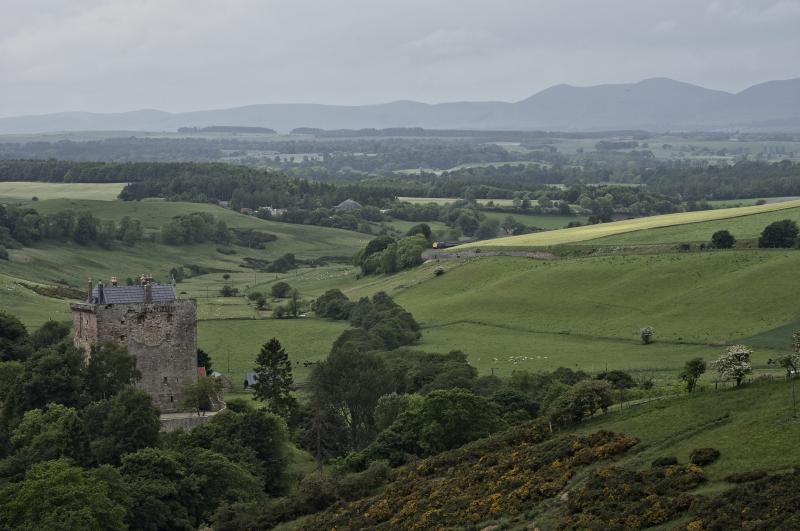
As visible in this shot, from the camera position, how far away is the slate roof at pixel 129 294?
7588 cm

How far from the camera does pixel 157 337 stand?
76188 millimetres

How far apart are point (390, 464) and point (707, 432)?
2016 cm

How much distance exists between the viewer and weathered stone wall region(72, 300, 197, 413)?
75.5m

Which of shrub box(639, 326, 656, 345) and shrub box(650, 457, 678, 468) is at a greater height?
shrub box(650, 457, 678, 468)

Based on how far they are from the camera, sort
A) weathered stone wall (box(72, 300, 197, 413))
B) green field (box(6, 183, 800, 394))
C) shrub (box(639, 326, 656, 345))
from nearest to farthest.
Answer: weathered stone wall (box(72, 300, 197, 413)) < green field (box(6, 183, 800, 394)) < shrub (box(639, 326, 656, 345))

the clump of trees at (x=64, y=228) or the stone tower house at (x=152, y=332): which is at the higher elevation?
the stone tower house at (x=152, y=332)

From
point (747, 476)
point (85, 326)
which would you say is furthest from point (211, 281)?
point (747, 476)

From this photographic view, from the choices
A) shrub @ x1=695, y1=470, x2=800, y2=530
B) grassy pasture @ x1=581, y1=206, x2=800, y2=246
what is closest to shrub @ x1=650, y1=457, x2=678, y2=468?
shrub @ x1=695, y1=470, x2=800, y2=530

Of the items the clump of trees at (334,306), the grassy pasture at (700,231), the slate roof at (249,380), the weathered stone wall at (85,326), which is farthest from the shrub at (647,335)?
the weathered stone wall at (85,326)

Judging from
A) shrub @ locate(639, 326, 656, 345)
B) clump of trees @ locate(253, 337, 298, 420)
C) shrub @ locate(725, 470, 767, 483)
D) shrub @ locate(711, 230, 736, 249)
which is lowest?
shrub @ locate(639, 326, 656, 345)

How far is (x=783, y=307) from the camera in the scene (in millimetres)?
99688

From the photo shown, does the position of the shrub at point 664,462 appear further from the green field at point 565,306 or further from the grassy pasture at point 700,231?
the grassy pasture at point 700,231

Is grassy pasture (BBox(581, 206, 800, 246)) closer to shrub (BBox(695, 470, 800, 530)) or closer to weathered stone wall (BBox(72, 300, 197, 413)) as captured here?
weathered stone wall (BBox(72, 300, 197, 413))

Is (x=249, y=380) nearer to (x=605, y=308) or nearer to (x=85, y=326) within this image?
(x=85, y=326)
